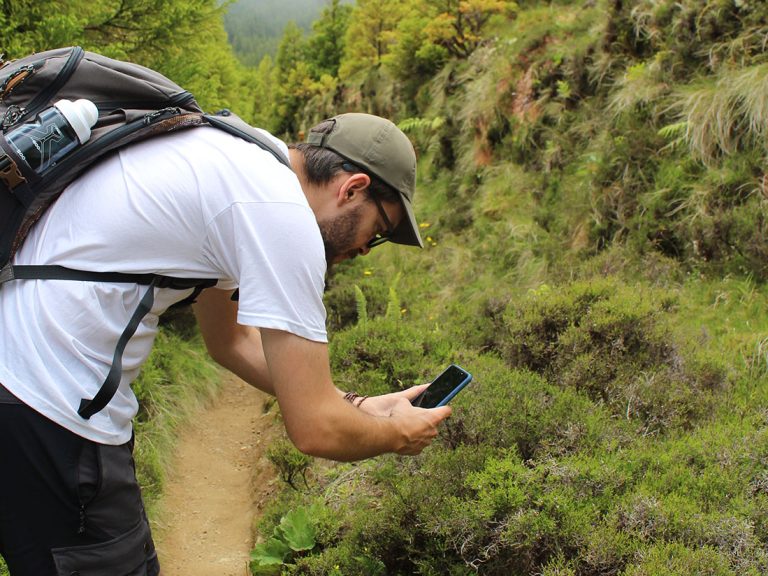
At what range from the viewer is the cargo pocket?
6.44 feet

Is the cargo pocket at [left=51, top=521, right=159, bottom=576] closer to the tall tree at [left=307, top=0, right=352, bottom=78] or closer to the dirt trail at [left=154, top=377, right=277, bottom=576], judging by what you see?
the dirt trail at [left=154, top=377, right=277, bottom=576]

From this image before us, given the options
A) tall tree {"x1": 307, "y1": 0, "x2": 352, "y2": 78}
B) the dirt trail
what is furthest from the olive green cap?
tall tree {"x1": 307, "y1": 0, "x2": 352, "y2": 78}

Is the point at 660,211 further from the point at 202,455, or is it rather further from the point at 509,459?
the point at 202,455

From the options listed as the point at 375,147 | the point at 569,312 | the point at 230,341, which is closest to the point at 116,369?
the point at 230,341

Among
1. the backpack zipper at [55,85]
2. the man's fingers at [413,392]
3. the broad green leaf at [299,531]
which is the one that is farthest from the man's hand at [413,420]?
the broad green leaf at [299,531]

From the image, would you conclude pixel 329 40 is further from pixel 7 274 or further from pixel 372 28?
pixel 7 274

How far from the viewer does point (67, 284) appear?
187 cm

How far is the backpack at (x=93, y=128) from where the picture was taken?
6.16 ft

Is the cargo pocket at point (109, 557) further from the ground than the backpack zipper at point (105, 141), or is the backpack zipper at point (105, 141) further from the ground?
the backpack zipper at point (105, 141)

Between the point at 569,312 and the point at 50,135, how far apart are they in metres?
3.76

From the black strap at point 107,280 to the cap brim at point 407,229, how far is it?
848 millimetres

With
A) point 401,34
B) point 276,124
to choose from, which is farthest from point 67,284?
point 276,124

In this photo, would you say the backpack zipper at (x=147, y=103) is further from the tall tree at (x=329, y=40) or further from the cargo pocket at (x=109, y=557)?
the tall tree at (x=329, y=40)

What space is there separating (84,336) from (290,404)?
0.62 metres
